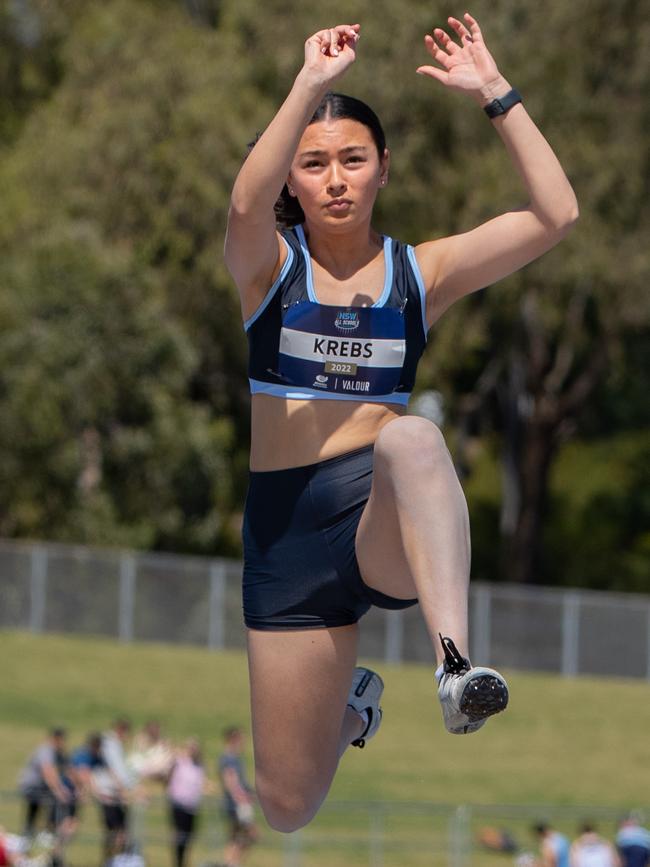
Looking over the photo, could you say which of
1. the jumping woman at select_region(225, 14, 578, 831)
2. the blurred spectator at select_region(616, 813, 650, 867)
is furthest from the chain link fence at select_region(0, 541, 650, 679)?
the jumping woman at select_region(225, 14, 578, 831)

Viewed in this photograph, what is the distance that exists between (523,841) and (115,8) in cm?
1993

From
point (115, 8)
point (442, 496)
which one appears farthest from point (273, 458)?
point (115, 8)

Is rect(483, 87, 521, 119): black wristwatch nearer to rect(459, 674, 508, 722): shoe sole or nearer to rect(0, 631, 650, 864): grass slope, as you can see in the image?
rect(459, 674, 508, 722): shoe sole

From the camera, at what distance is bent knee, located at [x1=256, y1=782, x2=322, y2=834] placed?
6199 millimetres

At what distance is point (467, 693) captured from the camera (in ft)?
16.4

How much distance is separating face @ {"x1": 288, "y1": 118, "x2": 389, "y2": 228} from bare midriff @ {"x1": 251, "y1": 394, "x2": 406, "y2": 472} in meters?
0.59

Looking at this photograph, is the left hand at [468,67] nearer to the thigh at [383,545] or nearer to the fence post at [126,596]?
the thigh at [383,545]

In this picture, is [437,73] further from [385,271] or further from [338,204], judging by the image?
[385,271]

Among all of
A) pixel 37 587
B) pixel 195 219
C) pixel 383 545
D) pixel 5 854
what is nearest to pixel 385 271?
pixel 383 545

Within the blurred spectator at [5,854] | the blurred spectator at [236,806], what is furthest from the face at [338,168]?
the blurred spectator at [236,806]

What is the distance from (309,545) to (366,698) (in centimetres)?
77

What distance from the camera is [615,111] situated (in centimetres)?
2989

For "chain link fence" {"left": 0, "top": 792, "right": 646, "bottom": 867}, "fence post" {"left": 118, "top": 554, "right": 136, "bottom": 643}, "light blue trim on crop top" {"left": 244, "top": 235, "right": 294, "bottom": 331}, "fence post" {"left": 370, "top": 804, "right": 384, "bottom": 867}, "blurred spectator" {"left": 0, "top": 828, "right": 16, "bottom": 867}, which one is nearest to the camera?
"light blue trim on crop top" {"left": 244, "top": 235, "right": 294, "bottom": 331}

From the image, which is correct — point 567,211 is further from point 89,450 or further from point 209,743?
point 89,450
